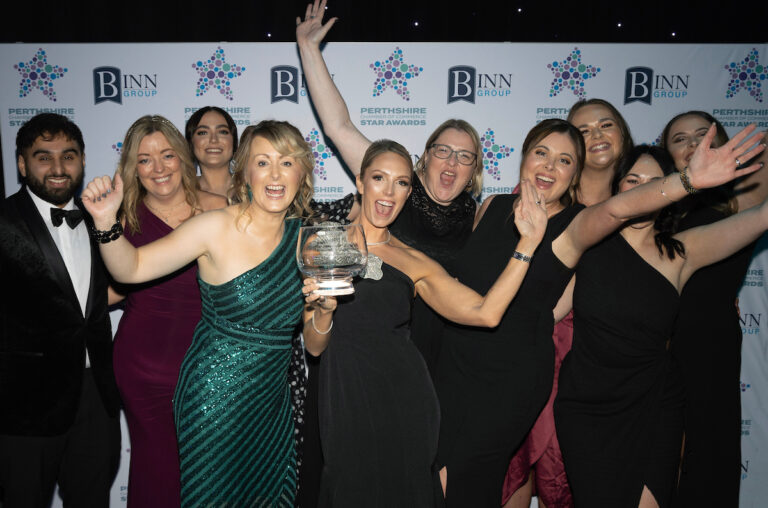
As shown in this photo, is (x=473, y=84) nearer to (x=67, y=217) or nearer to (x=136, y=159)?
(x=136, y=159)

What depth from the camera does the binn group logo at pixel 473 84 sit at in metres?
3.44

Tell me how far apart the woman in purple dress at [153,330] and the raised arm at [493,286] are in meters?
1.24

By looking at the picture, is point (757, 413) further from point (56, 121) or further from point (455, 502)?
point (56, 121)

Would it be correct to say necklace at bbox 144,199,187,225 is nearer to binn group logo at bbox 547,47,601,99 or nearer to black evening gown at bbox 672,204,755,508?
binn group logo at bbox 547,47,601,99

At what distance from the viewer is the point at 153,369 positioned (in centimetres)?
245

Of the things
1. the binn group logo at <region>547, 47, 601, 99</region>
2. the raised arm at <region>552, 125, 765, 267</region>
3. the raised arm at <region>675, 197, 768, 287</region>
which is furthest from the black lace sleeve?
the binn group logo at <region>547, 47, 601, 99</region>

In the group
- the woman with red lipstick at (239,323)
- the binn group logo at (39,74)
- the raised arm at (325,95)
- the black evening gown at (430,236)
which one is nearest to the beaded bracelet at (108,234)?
the woman with red lipstick at (239,323)

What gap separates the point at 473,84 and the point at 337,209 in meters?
1.52

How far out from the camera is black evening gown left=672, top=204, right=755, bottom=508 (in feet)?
8.52

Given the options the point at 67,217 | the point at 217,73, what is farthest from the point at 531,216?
the point at 217,73

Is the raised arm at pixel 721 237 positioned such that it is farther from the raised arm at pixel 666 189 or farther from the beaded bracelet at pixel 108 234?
the beaded bracelet at pixel 108 234
